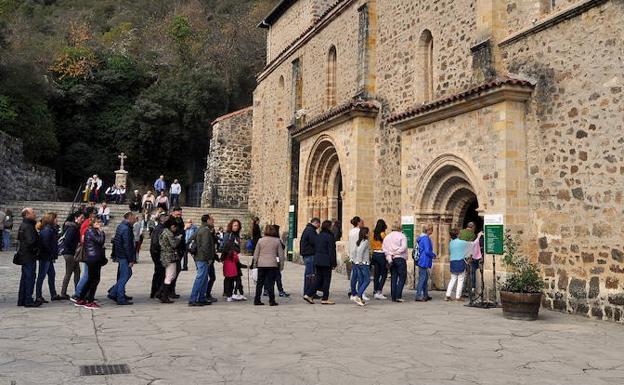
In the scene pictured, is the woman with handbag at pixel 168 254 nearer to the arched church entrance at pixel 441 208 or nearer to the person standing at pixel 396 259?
the person standing at pixel 396 259

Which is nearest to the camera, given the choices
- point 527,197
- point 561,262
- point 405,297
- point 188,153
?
point 561,262

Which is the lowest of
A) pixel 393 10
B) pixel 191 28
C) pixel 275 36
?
pixel 393 10

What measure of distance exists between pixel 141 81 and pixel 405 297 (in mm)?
33302

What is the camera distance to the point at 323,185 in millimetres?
18609

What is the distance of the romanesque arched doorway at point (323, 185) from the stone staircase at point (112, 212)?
7645 millimetres

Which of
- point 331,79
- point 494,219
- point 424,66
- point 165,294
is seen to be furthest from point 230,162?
point 494,219

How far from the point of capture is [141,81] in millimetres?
39594

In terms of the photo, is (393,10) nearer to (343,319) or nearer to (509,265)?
(509,265)

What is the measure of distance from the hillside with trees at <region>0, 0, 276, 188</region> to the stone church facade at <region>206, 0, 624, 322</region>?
64.4 feet

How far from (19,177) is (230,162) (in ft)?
34.5

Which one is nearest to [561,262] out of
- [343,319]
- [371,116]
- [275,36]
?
[343,319]

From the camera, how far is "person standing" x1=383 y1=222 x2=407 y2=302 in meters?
10.7

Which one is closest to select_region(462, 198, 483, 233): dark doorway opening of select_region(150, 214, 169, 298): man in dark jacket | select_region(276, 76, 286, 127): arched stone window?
select_region(150, 214, 169, 298): man in dark jacket

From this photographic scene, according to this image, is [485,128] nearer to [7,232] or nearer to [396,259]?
[396,259]
